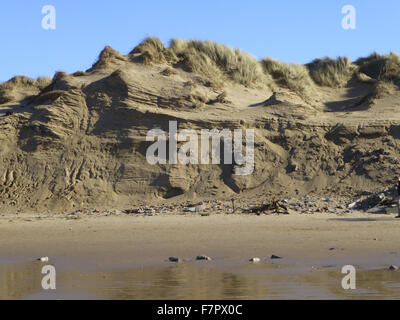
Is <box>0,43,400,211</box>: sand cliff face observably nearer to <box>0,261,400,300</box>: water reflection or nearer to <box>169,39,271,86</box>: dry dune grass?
<box>169,39,271,86</box>: dry dune grass

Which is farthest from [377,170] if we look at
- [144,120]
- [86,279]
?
[86,279]

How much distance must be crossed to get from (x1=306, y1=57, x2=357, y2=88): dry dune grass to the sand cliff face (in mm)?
3044

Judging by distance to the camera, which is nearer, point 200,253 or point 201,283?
point 201,283

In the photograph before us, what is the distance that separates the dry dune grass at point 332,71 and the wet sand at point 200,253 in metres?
12.3

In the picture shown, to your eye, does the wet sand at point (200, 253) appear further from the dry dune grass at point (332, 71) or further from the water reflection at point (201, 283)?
the dry dune grass at point (332, 71)

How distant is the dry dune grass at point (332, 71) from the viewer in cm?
2492

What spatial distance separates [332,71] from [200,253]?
17.4 metres

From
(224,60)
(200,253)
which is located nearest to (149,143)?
(224,60)

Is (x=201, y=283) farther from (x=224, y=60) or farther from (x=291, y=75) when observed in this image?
(x=291, y=75)

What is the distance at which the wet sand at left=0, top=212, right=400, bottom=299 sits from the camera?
21.9ft

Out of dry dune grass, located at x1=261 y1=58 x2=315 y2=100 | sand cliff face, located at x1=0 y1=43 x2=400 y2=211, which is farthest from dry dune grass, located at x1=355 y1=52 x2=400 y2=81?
dry dune grass, located at x1=261 y1=58 x2=315 y2=100

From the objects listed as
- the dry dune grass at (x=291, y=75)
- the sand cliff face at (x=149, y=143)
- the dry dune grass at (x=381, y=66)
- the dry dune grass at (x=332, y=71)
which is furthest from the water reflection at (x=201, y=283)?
the dry dune grass at (x=332, y=71)

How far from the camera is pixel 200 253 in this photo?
378 inches


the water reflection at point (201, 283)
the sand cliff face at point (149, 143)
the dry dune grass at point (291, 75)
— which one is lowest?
the water reflection at point (201, 283)
